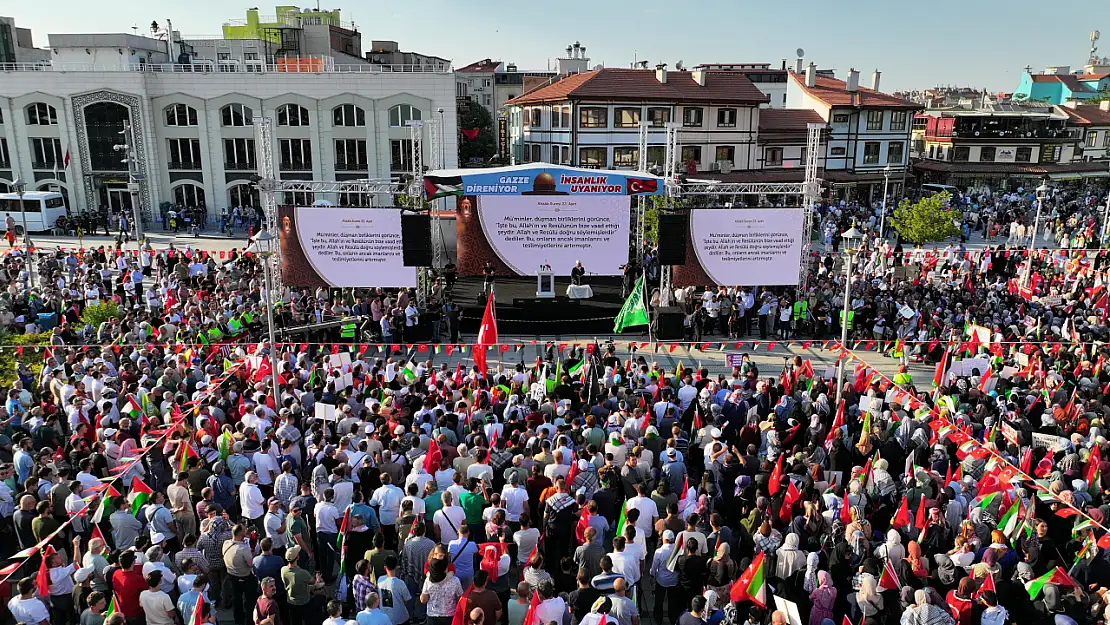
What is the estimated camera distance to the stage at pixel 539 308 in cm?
2052

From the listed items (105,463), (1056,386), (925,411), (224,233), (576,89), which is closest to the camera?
(105,463)

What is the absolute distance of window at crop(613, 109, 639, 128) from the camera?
41906 mm

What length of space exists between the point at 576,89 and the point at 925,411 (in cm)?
3335

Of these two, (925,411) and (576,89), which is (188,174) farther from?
(925,411)

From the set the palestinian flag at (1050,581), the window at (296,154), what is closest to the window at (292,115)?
the window at (296,154)

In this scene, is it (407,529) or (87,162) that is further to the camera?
(87,162)

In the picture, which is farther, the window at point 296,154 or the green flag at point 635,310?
the window at point 296,154

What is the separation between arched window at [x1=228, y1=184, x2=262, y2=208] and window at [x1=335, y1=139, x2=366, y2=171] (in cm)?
482

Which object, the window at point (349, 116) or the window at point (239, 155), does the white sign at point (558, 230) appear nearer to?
the window at point (349, 116)

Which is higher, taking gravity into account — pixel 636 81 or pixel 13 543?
pixel 636 81

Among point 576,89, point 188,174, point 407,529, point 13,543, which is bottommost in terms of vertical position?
point 13,543

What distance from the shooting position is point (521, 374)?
13.1 metres

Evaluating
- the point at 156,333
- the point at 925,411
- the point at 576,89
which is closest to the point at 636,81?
the point at 576,89

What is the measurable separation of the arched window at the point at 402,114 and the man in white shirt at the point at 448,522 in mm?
36582
